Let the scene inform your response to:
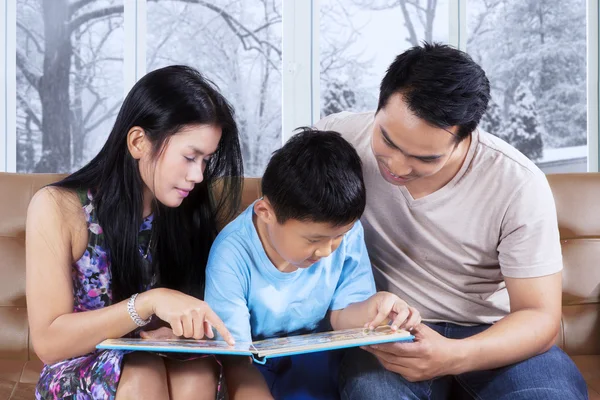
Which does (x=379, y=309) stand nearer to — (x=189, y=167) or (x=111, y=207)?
(x=189, y=167)

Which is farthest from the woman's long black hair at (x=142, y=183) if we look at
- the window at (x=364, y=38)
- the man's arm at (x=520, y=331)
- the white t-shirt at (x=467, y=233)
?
the window at (x=364, y=38)

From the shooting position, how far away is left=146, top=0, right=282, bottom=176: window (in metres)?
3.90

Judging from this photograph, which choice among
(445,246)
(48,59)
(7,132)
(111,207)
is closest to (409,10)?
(48,59)

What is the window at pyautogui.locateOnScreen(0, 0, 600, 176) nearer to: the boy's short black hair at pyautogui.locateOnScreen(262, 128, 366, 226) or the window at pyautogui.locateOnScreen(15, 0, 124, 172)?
the window at pyautogui.locateOnScreen(15, 0, 124, 172)

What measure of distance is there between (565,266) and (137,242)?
47.7 inches

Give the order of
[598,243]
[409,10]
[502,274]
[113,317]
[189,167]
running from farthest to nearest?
1. [409,10]
2. [598,243]
3. [502,274]
4. [189,167]
5. [113,317]

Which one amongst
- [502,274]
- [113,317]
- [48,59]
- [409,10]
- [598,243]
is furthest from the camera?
[409,10]

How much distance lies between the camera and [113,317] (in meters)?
1.35

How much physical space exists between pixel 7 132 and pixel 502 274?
3.02 meters

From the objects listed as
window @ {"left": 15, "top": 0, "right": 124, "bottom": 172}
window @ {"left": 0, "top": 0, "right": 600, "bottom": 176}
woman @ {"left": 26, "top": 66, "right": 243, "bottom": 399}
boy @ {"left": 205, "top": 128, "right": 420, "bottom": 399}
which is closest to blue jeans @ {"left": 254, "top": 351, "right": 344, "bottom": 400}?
boy @ {"left": 205, "top": 128, "right": 420, "bottom": 399}

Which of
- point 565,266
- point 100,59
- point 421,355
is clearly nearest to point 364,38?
point 100,59

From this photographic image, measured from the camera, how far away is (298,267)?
154cm

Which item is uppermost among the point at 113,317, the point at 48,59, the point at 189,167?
the point at 48,59

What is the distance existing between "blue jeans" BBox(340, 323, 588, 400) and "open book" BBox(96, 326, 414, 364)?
20cm
